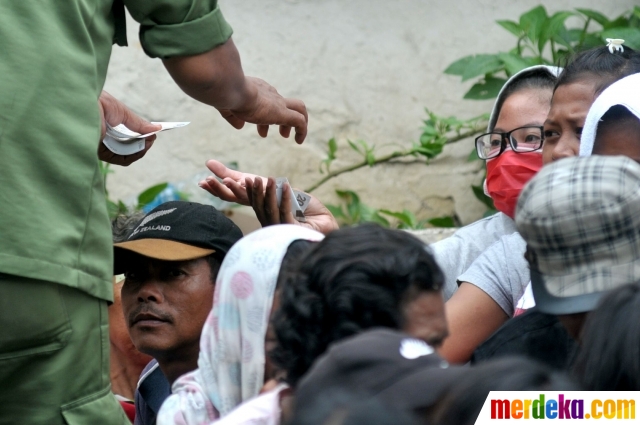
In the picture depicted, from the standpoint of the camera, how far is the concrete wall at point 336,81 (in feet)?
14.6

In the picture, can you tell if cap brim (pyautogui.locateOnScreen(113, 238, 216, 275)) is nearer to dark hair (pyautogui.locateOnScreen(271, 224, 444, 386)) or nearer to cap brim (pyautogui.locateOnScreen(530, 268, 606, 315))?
dark hair (pyautogui.locateOnScreen(271, 224, 444, 386))

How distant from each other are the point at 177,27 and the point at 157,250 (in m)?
0.76

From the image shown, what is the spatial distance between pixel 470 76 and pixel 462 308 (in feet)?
6.80

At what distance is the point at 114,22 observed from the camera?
1.96 metres

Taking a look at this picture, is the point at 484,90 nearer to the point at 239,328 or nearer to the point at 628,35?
the point at 628,35

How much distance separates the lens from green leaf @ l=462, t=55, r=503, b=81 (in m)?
4.16

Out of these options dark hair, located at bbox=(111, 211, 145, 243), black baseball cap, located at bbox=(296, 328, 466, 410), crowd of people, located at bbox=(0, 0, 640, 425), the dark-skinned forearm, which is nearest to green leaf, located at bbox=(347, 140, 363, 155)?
dark hair, located at bbox=(111, 211, 145, 243)

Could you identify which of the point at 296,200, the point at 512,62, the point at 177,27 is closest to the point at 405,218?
the point at 512,62

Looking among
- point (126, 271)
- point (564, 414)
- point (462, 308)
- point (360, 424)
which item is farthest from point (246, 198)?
point (360, 424)

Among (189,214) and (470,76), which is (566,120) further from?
(470,76)

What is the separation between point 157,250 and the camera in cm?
250

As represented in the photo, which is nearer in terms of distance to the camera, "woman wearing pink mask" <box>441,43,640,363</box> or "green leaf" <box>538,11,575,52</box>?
"woman wearing pink mask" <box>441,43,640,363</box>

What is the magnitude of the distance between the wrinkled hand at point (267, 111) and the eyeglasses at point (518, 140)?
0.69m

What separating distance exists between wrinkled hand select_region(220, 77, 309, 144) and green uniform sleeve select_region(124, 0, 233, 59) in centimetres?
Result: 21
